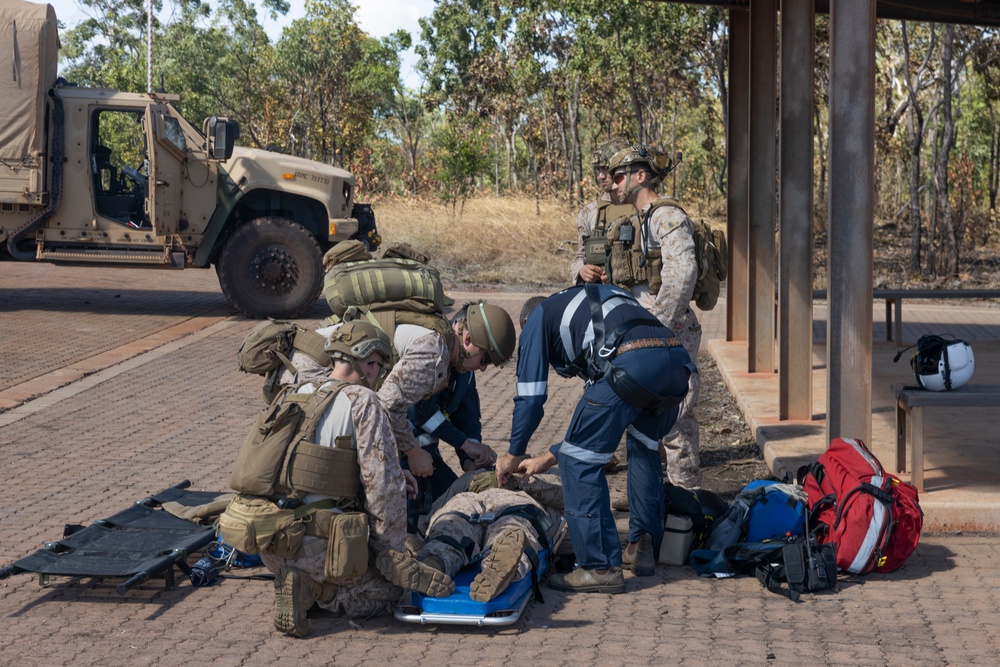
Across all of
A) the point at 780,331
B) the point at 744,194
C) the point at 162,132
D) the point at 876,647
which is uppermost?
the point at 162,132

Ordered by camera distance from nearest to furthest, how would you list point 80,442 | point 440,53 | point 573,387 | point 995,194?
point 80,442 → point 573,387 → point 995,194 → point 440,53

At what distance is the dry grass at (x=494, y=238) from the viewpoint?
19109 mm

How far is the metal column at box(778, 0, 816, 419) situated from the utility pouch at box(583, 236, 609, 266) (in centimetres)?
187

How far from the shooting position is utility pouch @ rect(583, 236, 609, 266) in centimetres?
670

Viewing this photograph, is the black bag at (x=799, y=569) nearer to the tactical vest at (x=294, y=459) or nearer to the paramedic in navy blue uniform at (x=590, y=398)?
the paramedic in navy blue uniform at (x=590, y=398)

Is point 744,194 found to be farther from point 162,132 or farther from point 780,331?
point 162,132

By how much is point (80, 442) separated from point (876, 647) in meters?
5.57

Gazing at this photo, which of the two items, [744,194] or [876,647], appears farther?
[744,194]

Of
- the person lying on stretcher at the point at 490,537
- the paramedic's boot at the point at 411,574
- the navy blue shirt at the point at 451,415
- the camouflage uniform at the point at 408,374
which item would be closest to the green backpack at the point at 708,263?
the navy blue shirt at the point at 451,415

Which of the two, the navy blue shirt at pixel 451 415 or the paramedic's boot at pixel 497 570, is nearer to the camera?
the paramedic's boot at pixel 497 570

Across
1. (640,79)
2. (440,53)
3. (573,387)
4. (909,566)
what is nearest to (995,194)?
(640,79)

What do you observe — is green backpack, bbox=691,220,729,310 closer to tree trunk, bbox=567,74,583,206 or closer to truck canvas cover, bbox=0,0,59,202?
truck canvas cover, bbox=0,0,59,202

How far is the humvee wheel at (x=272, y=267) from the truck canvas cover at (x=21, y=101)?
2276 mm

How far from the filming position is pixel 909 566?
5379 mm
